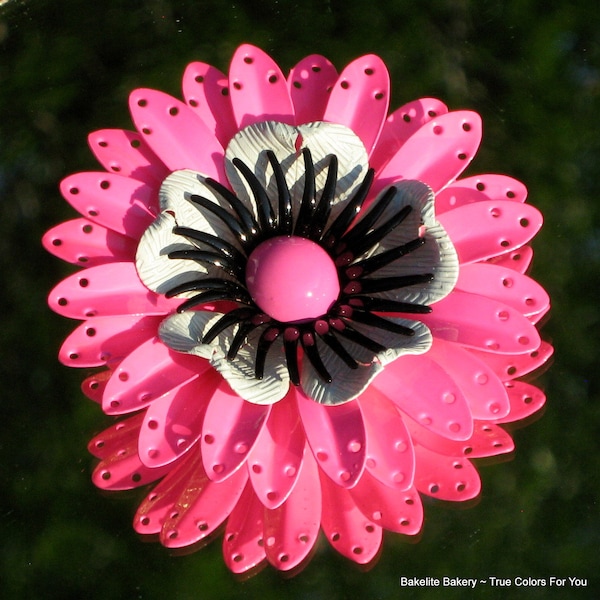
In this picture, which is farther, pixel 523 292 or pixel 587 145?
pixel 587 145

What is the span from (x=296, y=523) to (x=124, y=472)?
0.59 ft

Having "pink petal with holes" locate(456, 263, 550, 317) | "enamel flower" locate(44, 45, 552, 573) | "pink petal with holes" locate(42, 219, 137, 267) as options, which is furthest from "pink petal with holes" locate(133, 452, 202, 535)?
"pink petal with holes" locate(456, 263, 550, 317)

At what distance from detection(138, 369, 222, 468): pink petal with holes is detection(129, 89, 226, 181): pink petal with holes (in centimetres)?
21

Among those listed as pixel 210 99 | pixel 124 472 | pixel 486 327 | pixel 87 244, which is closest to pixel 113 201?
pixel 87 244

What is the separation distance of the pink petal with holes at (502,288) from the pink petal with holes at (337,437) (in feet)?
0.54

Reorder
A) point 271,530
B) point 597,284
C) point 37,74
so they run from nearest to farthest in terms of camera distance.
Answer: point 271,530 → point 597,284 → point 37,74

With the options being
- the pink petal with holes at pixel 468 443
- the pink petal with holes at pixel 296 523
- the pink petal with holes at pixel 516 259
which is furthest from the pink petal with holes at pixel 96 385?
the pink petal with holes at pixel 516 259

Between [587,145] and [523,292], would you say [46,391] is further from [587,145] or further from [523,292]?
[587,145]

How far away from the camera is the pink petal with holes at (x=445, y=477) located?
62 centimetres

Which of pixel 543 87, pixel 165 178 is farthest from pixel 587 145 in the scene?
pixel 165 178

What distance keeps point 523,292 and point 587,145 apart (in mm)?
267

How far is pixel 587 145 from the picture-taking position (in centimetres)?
79

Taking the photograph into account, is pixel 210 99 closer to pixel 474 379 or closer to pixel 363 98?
pixel 363 98

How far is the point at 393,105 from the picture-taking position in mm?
818
